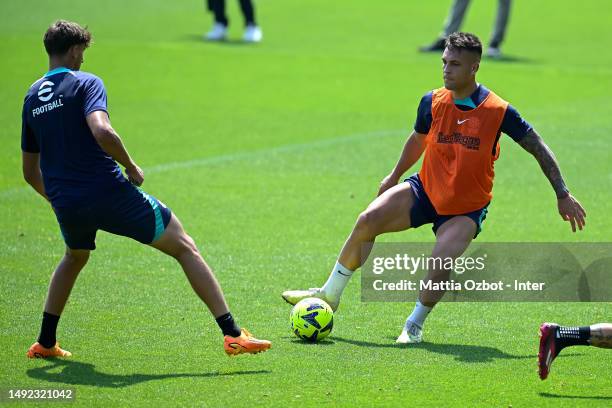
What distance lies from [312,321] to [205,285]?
0.97 metres

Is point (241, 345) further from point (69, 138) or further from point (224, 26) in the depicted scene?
point (224, 26)

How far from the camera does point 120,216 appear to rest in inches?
293

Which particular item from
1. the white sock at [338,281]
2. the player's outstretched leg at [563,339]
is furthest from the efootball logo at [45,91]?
the player's outstretched leg at [563,339]

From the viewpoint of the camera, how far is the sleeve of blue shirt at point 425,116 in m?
8.57

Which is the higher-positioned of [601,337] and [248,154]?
[248,154]

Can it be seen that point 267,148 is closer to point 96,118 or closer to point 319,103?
point 319,103

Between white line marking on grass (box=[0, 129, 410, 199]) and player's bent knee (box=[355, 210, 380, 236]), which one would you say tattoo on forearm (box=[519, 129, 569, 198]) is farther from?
white line marking on grass (box=[0, 129, 410, 199])

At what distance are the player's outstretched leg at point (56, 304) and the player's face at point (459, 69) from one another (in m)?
2.91

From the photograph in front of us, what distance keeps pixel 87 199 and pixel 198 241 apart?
4051 mm

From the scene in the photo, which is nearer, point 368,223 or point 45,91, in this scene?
point 45,91

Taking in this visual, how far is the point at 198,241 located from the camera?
11414mm

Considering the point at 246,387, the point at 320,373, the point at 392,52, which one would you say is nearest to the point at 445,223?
the point at 320,373

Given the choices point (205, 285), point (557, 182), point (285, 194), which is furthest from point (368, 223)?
point (285, 194)

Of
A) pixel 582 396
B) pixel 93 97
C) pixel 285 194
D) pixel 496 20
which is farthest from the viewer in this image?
pixel 496 20
